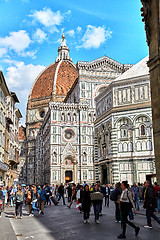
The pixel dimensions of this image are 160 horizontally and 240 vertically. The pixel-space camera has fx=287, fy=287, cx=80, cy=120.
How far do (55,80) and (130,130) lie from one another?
8145 cm

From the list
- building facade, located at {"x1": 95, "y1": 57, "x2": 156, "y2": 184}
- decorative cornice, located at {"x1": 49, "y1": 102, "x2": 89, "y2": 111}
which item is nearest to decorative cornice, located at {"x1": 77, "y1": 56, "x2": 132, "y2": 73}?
decorative cornice, located at {"x1": 49, "y1": 102, "x2": 89, "y2": 111}

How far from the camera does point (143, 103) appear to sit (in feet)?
93.4

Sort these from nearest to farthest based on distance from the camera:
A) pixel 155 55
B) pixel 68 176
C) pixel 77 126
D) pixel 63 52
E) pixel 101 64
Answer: pixel 155 55 < pixel 68 176 < pixel 77 126 < pixel 101 64 < pixel 63 52

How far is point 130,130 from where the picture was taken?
93.9 ft

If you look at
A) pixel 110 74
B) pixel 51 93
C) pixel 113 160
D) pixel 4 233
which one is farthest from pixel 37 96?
pixel 4 233

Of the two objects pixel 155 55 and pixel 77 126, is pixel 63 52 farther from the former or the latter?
pixel 155 55

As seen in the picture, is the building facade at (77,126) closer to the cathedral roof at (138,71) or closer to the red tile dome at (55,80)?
the cathedral roof at (138,71)

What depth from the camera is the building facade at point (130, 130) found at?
90.9ft

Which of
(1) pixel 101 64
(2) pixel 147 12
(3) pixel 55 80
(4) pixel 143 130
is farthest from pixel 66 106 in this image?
(3) pixel 55 80

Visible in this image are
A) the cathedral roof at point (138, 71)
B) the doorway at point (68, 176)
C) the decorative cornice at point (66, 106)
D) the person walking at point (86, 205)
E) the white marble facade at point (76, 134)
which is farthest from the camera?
the decorative cornice at point (66, 106)

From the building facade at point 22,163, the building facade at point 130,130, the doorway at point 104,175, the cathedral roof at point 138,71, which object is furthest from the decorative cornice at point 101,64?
the building facade at point 22,163

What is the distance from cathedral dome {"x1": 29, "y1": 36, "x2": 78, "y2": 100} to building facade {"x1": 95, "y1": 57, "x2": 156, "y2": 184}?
74.1m

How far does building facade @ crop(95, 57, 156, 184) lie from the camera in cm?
2772

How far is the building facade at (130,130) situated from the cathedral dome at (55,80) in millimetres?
74075
